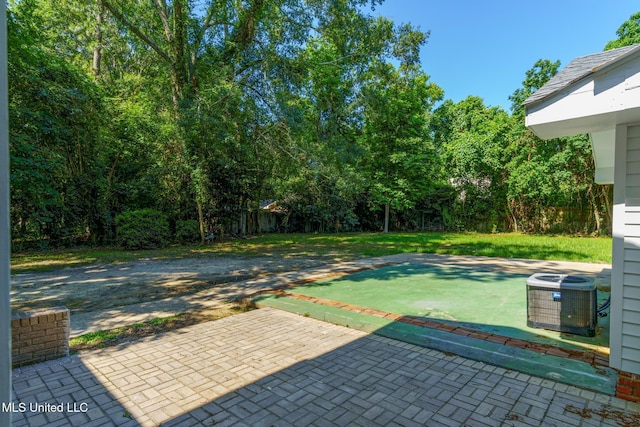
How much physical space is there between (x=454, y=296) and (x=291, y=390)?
3430 millimetres

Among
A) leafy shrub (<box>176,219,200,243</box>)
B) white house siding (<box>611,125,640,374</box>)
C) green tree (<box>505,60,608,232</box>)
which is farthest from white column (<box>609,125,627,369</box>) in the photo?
green tree (<box>505,60,608,232</box>)

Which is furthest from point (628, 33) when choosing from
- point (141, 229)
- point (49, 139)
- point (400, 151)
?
point (49, 139)

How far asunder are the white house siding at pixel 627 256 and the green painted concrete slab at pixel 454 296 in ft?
2.73

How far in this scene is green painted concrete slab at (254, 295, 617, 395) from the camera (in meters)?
2.51

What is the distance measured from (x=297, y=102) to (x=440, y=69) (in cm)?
1401

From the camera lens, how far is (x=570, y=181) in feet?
48.9

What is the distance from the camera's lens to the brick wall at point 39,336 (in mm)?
2857

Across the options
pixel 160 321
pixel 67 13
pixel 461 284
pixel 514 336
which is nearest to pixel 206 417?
pixel 160 321

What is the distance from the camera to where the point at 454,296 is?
502cm

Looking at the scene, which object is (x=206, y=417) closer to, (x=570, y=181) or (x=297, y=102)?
(x=297, y=102)

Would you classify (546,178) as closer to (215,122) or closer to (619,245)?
(215,122)

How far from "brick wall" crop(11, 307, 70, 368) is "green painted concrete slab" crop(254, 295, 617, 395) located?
248 cm

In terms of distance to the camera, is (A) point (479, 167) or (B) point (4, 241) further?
(A) point (479, 167)

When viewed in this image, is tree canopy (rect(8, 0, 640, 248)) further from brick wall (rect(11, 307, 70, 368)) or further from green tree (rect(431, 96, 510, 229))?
brick wall (rect(11, 307, 70, 368))
